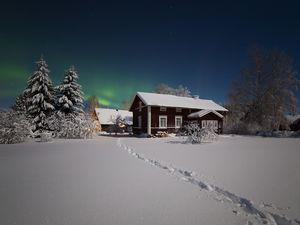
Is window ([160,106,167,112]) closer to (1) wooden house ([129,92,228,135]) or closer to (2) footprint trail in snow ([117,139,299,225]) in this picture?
(1) wooden house ([129,92,228,135])

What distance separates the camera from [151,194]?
394cm

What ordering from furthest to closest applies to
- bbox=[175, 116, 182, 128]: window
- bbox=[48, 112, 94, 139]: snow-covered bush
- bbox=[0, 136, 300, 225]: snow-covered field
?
1. bbox=[175, 116, 182, 128]: window
2. bbox=[48, 112, 94, 139]: snow-covered bush
3. bbox=[0, 136, 300, 225]: snow-covered field

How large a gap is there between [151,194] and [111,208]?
976 mm

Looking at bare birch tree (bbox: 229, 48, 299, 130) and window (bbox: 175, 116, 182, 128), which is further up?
bare birch tree (bbox: 229, 48, 299, 130)

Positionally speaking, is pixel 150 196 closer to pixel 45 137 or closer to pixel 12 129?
pixel 45 137

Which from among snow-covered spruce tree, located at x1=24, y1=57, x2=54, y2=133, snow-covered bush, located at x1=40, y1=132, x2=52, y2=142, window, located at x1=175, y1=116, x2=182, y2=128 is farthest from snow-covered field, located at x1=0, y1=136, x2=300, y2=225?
window, located at x1=175, y1=116, x2=182, y2=128

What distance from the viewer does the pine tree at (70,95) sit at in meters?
Answer: 22.2

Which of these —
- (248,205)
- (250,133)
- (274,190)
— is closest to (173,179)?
(248,205)

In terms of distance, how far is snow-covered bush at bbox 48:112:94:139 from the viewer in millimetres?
19609

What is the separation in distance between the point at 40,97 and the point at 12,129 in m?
7.07

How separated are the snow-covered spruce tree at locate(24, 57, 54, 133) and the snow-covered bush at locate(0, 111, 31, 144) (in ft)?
15.1

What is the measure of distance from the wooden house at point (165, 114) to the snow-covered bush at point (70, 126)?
7.82 metres

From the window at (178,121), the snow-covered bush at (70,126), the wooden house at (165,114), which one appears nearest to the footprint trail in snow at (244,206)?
the snow-covered bush at (70,126)

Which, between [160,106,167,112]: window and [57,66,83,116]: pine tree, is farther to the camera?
[160,106,167,112]: window
